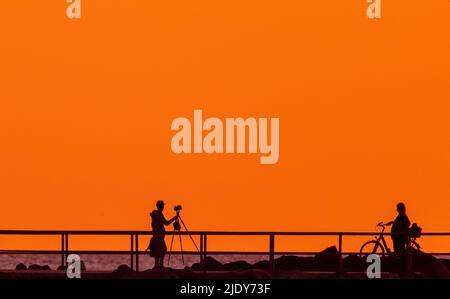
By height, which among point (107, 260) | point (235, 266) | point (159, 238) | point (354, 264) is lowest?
point (107, 260)

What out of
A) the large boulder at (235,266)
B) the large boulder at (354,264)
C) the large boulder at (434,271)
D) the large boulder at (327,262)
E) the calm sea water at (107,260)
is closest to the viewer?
the large boulder at (434,271)

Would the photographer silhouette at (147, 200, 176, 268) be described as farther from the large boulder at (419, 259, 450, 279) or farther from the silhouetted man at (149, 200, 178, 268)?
the large boulder at (419, 259, 450, 279)

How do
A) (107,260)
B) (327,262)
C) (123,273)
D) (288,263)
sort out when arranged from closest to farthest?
(123,273) → (327,262) → (288,263) → (107,260)

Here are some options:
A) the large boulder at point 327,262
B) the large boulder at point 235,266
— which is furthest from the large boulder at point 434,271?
the large boulder at point 235,266

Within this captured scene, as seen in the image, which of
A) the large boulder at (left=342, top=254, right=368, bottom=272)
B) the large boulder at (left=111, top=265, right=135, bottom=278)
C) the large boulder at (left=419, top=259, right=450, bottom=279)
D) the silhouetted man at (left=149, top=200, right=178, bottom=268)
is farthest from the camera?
the large boulder at (left=342, top=254, right=368, bottom=272)

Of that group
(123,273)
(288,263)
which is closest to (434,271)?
(288,263)

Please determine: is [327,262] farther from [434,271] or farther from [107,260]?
[107,260]

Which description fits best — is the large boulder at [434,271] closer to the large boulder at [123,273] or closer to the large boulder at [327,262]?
the large boulder at [327,262]

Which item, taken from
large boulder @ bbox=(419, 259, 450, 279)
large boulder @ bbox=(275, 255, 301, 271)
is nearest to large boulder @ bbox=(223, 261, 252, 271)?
large boulder @ bbox=(275, 255, 301, 271)
